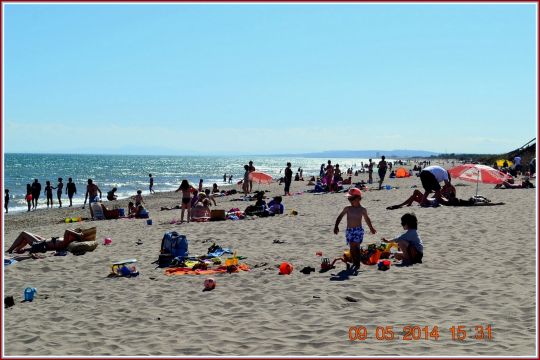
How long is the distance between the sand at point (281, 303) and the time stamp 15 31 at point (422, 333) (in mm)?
32

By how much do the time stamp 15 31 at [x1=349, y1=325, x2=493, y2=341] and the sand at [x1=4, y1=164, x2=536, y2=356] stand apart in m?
0.03

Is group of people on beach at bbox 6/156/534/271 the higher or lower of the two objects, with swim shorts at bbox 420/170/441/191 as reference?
lower

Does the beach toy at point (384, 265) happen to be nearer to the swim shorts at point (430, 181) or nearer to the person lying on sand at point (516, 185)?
the swim shorts at point (430, 181)

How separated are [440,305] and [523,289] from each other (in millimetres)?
1490

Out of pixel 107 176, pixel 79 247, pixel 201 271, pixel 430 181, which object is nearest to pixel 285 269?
pixel 201 271

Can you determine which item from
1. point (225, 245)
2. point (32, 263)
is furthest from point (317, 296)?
point (32, 263)

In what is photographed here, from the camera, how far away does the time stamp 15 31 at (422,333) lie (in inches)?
204

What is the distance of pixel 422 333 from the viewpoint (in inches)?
→ 209

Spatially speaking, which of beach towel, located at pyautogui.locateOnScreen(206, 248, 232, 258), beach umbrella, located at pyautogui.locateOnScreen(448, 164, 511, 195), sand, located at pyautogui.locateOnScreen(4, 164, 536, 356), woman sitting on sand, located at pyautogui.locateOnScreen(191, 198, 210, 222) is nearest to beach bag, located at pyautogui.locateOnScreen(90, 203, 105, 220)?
woman sitting on sand, located at pyautogui.locateOnScreen(191, 198, 210, 222)

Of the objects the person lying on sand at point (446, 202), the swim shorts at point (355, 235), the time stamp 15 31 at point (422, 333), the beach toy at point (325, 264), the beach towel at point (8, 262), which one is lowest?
the beach towel at point (8, 262)

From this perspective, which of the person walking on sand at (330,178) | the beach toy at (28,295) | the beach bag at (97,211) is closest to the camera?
the beach toy at (28,295)

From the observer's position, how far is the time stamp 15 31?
5.18 m

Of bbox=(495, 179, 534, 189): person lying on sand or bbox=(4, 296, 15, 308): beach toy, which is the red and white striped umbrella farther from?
bbox=(4, 296, 15, 308): beach toy

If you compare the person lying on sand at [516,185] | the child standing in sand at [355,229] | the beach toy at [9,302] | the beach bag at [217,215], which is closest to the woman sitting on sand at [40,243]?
A: the beach toy at [9,302]
